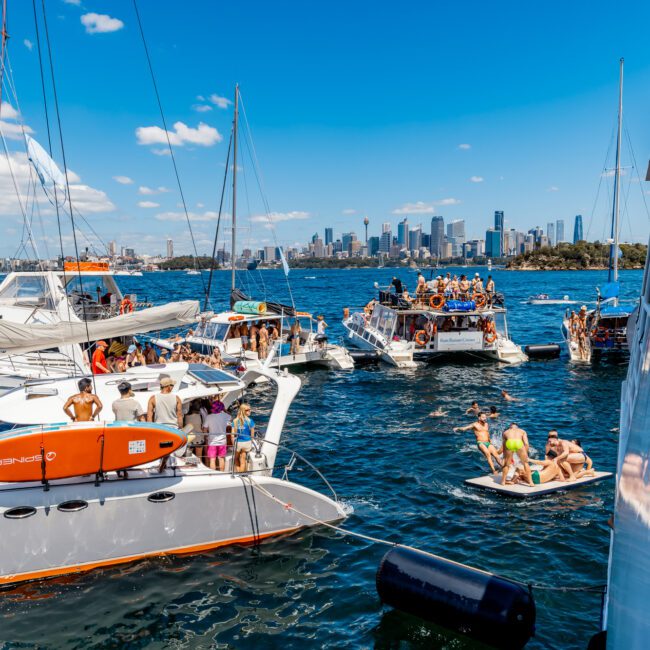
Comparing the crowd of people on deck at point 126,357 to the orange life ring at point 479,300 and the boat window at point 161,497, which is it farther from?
the orange life ring at point 479,300

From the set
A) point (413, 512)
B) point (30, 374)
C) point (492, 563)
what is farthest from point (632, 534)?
point (30, 374)

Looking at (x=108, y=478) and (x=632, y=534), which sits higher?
(x=632, y=534)

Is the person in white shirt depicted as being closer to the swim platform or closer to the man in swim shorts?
the swim platform

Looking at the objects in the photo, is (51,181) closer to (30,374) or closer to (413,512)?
(30,374)

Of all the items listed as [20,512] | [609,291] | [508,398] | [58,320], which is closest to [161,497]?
[20,512]

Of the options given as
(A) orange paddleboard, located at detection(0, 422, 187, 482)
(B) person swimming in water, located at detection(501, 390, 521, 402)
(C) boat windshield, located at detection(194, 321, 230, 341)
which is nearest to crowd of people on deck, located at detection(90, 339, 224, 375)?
(C) boat windshield, located at detection(194, 321, 230, 341)

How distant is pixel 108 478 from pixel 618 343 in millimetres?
28388

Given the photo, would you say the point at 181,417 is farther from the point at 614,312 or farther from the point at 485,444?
the point at 614,312

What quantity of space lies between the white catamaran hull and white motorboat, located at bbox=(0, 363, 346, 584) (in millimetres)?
15

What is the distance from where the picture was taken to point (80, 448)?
9281 mm

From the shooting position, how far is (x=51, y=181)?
21.9 m

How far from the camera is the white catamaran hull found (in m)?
9.36

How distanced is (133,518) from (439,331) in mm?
22215

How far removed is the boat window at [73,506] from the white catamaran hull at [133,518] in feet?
0.05
